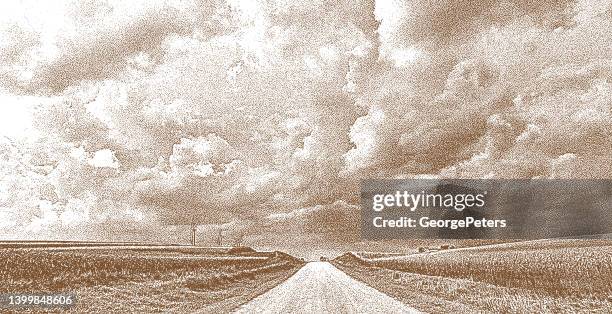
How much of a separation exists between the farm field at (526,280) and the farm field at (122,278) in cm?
341

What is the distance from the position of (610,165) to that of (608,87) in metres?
1.11

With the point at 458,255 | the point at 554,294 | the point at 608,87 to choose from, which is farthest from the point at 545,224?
the point at 458,255

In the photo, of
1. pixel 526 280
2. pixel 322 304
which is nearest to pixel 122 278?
pixel 322 304

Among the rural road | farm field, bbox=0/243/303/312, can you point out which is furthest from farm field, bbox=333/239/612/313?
farm field, bbox=0/243/303/312

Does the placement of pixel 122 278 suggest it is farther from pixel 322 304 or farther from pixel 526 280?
pixel 526 280

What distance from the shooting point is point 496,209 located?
865cm

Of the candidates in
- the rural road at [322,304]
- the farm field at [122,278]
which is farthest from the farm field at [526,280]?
the farm field at [122,278]

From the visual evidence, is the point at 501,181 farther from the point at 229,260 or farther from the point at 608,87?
the point at 229,260

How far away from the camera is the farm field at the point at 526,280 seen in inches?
411

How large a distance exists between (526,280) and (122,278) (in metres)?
8.78

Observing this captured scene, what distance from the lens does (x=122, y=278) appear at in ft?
44.9

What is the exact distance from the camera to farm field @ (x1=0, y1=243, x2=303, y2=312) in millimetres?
9789

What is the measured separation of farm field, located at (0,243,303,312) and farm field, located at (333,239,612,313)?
134 inches

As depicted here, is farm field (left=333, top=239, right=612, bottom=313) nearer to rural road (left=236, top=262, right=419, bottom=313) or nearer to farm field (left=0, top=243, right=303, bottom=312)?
rural road (left=236, top=262, right=419, bottom=313)
